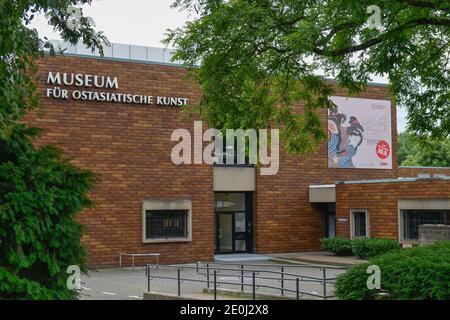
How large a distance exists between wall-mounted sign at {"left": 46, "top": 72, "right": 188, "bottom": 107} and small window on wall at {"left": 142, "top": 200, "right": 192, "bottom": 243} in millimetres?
4085

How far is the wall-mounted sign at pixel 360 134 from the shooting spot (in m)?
30.7

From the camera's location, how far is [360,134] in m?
31.2

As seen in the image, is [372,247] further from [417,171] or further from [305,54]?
[417,171]

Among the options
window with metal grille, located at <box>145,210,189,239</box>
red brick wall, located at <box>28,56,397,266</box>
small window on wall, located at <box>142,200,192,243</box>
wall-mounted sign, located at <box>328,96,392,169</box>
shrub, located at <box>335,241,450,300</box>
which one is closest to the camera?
shrub, located at <box>335,241,450,300</box>

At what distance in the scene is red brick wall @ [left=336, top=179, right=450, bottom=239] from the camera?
81.5 feet

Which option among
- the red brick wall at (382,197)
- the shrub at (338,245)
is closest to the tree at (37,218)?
the red brick wall at (382,197)

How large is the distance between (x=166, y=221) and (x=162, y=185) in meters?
1.48

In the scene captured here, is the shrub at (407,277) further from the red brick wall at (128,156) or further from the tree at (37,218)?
the red brick wall at (128,156)

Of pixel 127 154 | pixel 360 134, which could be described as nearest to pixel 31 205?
pixel 127 154

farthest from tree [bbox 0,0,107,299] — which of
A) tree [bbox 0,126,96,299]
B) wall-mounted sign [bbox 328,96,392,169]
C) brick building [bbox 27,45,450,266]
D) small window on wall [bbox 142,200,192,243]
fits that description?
wall-mounted sign [bbox 328,96,392,169]

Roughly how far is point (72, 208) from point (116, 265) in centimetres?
1813

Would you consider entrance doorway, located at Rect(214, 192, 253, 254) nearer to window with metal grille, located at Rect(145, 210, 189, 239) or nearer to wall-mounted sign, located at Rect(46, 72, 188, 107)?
window with metal grille, located at Rect(145, 210, 189, 239)

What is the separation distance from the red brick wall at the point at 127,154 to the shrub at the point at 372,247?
240 inches

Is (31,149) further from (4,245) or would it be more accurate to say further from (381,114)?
(381,114)
